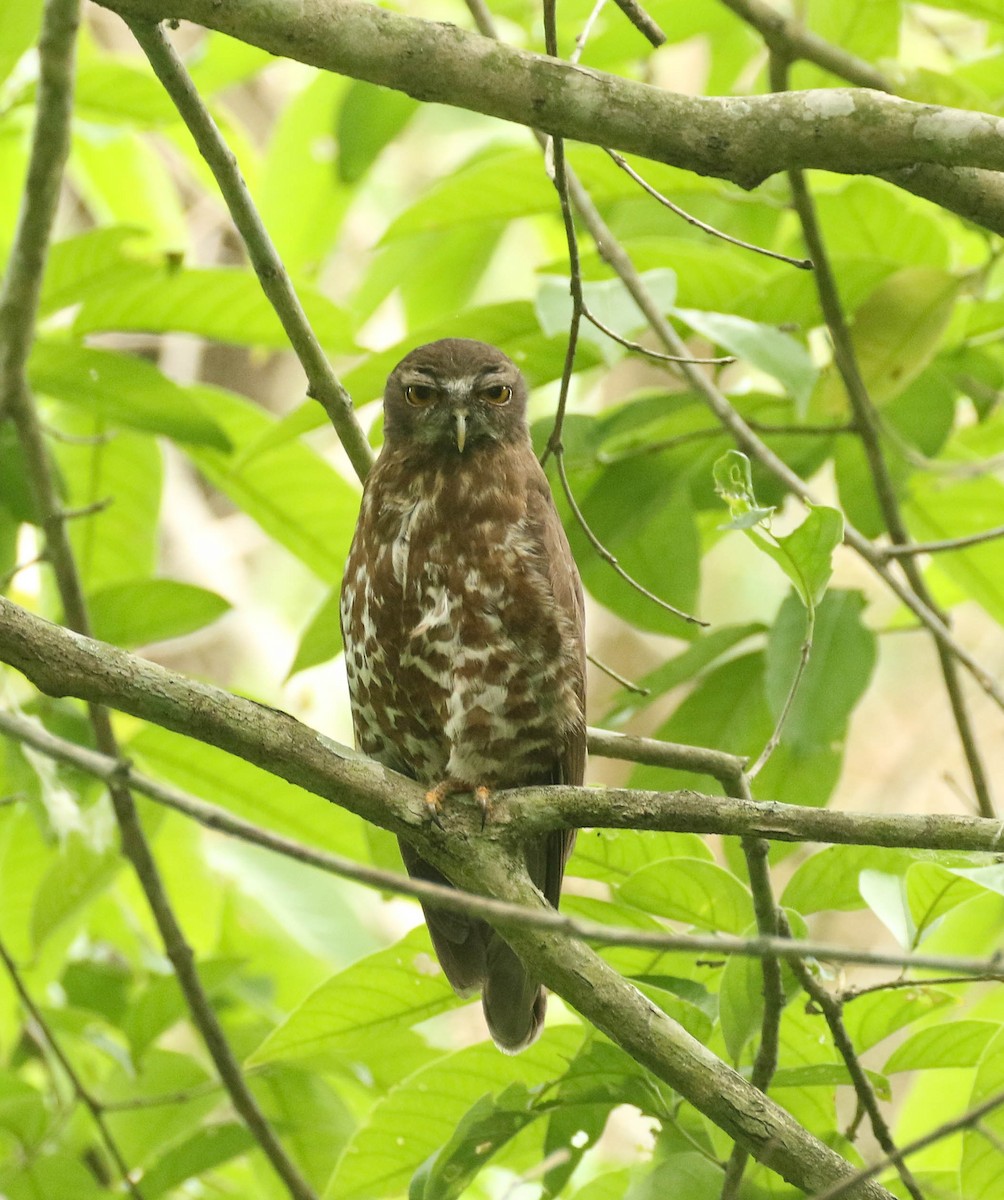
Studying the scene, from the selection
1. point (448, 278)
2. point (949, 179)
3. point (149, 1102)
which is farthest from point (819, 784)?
point (448, 278)

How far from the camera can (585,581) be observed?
3885mm

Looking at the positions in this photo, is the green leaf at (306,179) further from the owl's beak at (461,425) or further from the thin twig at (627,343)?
the thin twig at (627,343)

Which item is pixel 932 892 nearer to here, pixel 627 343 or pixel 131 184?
pixel 627 343

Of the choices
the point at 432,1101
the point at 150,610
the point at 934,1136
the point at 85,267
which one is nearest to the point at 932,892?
the point at 934,1136

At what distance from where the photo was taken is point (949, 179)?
2.52 m

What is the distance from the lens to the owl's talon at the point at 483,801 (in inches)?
110

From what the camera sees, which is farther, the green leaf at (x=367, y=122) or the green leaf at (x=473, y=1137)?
the green leaf at (x=367, y=122)

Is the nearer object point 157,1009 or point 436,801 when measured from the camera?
point 436,801

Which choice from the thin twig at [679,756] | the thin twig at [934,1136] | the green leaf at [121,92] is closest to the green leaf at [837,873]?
the thin twig at [679,756]

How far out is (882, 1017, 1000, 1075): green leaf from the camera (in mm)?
2656

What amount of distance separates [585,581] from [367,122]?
1.63m

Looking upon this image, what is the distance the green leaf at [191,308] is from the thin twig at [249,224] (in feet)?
2.04

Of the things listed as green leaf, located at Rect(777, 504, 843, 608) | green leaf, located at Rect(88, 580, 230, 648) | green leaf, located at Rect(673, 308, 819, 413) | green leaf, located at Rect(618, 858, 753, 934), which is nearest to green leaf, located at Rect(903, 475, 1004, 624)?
green leaf, located at Rect(673, 308, 819, 413)

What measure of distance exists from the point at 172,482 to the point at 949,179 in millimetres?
7388
